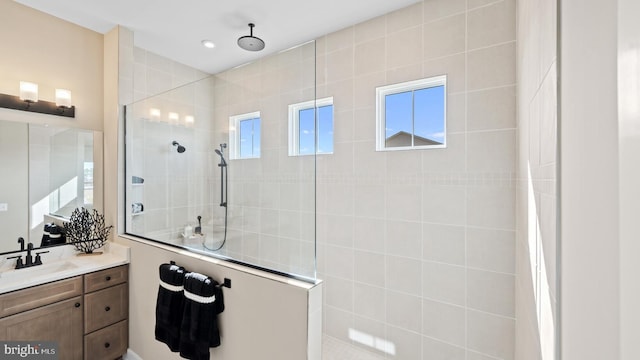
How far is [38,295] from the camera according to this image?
5.88 ft

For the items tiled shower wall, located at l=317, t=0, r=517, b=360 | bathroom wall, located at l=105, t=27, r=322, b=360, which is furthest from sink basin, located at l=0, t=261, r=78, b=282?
tiled shower wall, located at l=317, t=0, r=517, b=360

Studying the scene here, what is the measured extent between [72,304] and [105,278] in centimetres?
24

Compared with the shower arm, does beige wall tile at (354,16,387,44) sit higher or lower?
higher

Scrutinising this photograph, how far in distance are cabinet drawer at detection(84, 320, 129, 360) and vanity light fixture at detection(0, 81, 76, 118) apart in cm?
189

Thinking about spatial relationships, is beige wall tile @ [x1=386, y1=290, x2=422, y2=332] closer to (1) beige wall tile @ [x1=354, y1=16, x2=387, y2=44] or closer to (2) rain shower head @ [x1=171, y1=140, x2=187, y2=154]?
(2) rain shower head @ [x1=171, y1=140, x2=187, y2=154]

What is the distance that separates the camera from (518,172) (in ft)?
5.55

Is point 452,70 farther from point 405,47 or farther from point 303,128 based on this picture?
point 303,128

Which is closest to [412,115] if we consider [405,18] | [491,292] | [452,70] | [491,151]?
[452,70]

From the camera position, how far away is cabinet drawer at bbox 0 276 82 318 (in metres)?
1.67

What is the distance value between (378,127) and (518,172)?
3.52 ft

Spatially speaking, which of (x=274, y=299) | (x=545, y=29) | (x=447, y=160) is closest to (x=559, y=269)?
(x=545, y=29)

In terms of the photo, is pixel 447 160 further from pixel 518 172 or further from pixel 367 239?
pixel 367 239

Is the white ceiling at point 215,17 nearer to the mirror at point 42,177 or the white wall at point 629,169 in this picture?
the mirror at point 42,177

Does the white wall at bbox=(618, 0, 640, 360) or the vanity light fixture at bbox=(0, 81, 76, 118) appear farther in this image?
the vanity light fixture at bbox=(0, 81, 76, 118)
